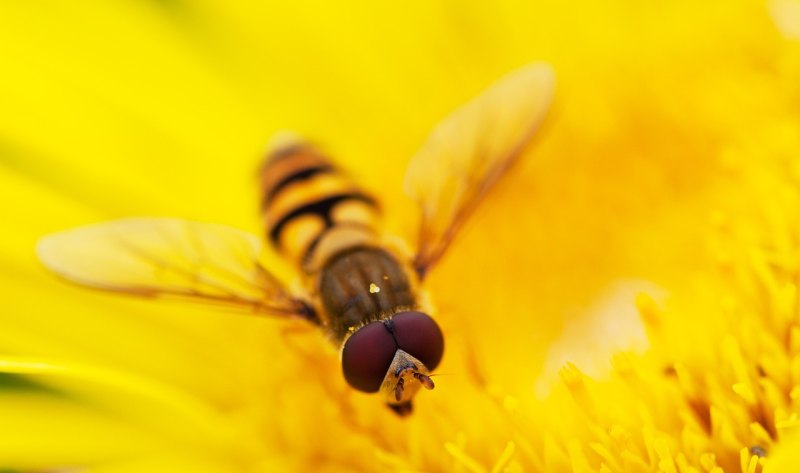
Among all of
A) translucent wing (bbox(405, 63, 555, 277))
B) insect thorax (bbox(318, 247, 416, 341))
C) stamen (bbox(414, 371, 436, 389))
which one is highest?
translucent wing (bbox(405, 63, 555, 277))

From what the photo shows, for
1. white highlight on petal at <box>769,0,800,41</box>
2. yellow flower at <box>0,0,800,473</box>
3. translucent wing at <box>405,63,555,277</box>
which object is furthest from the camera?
white highlight on petal at <box>769,0,800,41</box>

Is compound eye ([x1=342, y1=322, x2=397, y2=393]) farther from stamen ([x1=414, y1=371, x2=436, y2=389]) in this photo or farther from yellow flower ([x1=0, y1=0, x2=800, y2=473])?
yellow flower ([x1=0, y1=0, x2=800, y2=473])

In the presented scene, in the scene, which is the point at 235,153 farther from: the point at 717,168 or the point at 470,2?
the point at 717,168

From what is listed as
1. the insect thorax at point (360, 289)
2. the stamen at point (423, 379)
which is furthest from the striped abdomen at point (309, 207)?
the stamen at point (423, 379)

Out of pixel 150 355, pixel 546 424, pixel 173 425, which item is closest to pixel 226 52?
pixel 150 355

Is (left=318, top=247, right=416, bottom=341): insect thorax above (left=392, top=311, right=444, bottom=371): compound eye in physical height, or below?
above

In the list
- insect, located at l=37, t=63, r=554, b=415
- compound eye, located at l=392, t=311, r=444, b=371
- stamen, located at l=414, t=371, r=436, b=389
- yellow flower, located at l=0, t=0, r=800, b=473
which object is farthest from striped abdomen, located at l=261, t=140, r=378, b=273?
stamen, located at l=414, t=371, r=436, b=389

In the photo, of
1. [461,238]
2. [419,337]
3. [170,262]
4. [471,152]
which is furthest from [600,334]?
[170,262]
